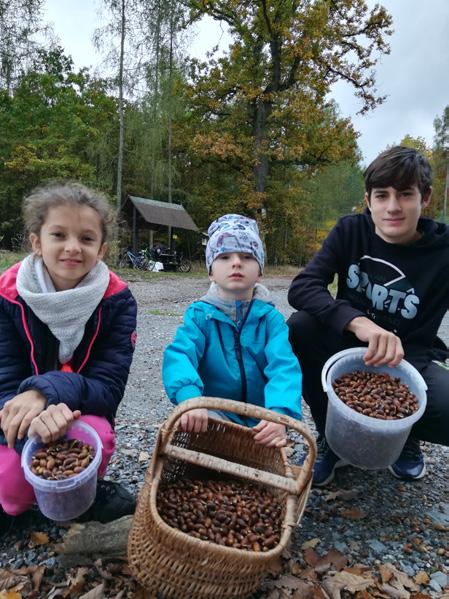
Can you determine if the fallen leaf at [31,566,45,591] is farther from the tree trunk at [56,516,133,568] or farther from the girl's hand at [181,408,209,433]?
the girl's hand at [181,408,209,433]

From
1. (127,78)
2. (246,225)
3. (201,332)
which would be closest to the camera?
(201,332)

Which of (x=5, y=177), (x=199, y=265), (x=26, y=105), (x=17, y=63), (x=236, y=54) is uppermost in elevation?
(x=236, y=54)

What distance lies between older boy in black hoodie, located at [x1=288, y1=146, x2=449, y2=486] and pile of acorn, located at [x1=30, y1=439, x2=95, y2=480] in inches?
47.5

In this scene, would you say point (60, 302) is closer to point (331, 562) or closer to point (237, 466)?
point (237, 466)

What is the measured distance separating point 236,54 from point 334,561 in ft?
74.6

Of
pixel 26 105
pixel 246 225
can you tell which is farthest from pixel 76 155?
pixel 246 225

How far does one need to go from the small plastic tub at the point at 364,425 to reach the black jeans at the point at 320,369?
0.67 feet

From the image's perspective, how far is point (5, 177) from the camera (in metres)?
21.5

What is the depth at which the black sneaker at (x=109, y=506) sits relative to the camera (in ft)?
6.00

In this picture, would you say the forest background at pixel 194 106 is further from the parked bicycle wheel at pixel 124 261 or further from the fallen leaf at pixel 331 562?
the fallen leaf at pixel 331 562

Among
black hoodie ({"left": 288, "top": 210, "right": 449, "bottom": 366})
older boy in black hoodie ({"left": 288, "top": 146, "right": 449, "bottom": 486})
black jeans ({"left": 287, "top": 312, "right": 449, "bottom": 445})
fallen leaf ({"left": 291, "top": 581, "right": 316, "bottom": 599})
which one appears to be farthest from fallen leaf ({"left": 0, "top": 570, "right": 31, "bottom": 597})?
black hoodie ({"left": 288, "top": 210, "right": 449, "bottom": 366})

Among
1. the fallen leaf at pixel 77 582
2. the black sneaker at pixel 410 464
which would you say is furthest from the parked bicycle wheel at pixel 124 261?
the fallen leaf at pixel 77 582

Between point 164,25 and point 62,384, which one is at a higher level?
point 164,25

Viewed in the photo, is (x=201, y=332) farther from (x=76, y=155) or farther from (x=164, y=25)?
(x=76, y=155)
